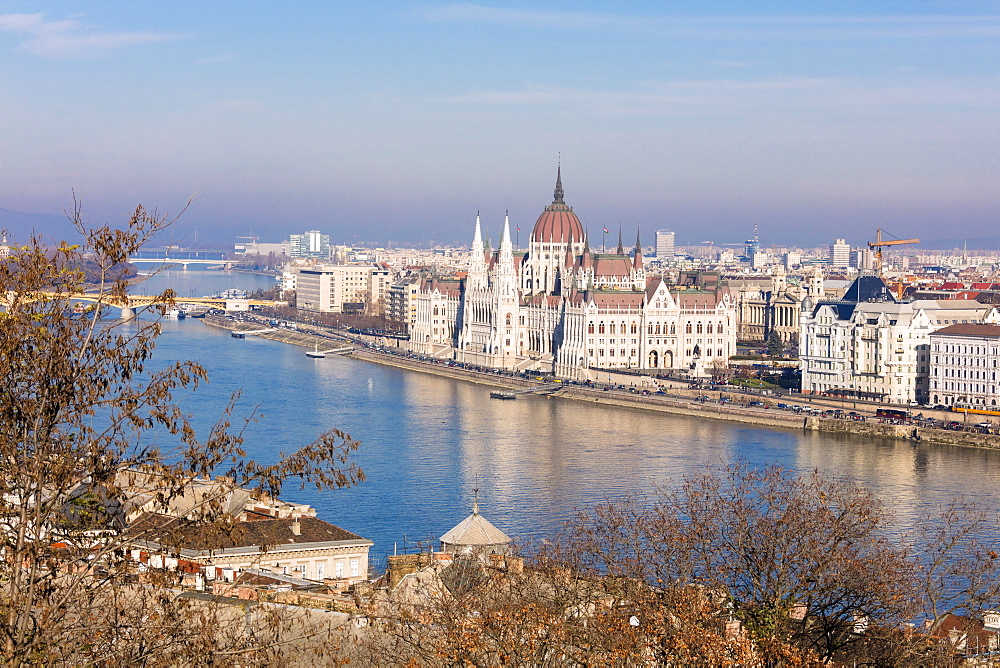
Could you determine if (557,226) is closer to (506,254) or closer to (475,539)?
(506,254)

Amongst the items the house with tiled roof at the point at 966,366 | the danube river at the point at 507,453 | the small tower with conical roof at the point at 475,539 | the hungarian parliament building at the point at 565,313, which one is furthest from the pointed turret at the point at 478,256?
the small tower with conical roof at the point at 475,539

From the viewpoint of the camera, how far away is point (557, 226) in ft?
212

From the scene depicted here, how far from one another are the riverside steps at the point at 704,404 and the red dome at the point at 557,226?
7.13 meters

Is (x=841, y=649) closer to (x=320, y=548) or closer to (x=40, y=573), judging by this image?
(x=320, y=548)

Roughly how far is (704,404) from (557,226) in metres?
21.5

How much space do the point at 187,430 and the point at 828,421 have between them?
35244 mm

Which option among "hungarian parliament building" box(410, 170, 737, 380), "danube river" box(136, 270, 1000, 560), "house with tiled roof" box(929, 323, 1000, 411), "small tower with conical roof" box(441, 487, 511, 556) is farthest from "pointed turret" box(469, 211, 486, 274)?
"small tower with conical roof" box(441, 487, 511, 556)

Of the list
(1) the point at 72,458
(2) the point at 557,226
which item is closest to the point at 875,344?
(2) the point at 557,226

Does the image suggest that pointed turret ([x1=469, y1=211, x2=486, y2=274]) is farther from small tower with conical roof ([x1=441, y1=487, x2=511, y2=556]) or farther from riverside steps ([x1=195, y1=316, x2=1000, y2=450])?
small tower with conical roof ([x1=441, y1=487, x2=511, y2=556])

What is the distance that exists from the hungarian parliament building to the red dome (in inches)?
1.6

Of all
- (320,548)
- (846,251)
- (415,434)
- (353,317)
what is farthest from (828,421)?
(846,251)

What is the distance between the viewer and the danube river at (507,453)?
25.0m

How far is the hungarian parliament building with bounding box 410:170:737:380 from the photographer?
183ft

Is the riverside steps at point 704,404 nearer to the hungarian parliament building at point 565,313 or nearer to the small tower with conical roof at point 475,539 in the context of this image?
the hungarian parliament building at point 565,313
